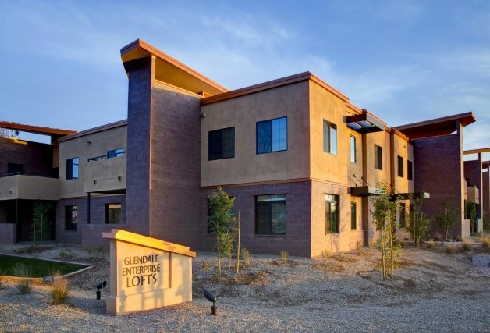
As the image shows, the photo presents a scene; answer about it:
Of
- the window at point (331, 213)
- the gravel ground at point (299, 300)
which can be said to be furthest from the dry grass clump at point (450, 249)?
the window at point (331, 213)

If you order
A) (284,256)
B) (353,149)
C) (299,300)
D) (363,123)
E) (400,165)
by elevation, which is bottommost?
(299,300)

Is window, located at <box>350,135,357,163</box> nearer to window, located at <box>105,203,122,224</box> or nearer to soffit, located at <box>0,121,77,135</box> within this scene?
window, located at <box>105,203,122,224</box>

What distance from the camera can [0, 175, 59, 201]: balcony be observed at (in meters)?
28.0

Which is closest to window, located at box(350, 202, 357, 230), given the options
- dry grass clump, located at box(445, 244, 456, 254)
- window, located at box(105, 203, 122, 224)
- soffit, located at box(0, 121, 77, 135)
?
dry grass clump, located at box(445, 244, 456, 254)

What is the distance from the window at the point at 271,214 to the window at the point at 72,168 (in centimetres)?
1527

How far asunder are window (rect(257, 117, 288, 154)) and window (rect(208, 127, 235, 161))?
1572 mm

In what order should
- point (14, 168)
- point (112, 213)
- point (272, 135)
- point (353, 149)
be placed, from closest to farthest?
point (272, 135)
point (353, 149)
point (112, 213)
point (14, 168)

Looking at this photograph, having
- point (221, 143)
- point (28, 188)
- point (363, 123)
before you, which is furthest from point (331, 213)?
point (28, 188)

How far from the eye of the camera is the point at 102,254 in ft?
65.5

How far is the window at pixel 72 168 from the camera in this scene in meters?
28.8

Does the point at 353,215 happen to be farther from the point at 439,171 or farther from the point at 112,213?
the point at 112,213

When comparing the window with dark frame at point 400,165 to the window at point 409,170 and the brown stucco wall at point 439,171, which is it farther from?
the brown stucco wall at point 439,171

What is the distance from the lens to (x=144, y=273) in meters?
10.3

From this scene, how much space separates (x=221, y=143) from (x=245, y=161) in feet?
5.92
